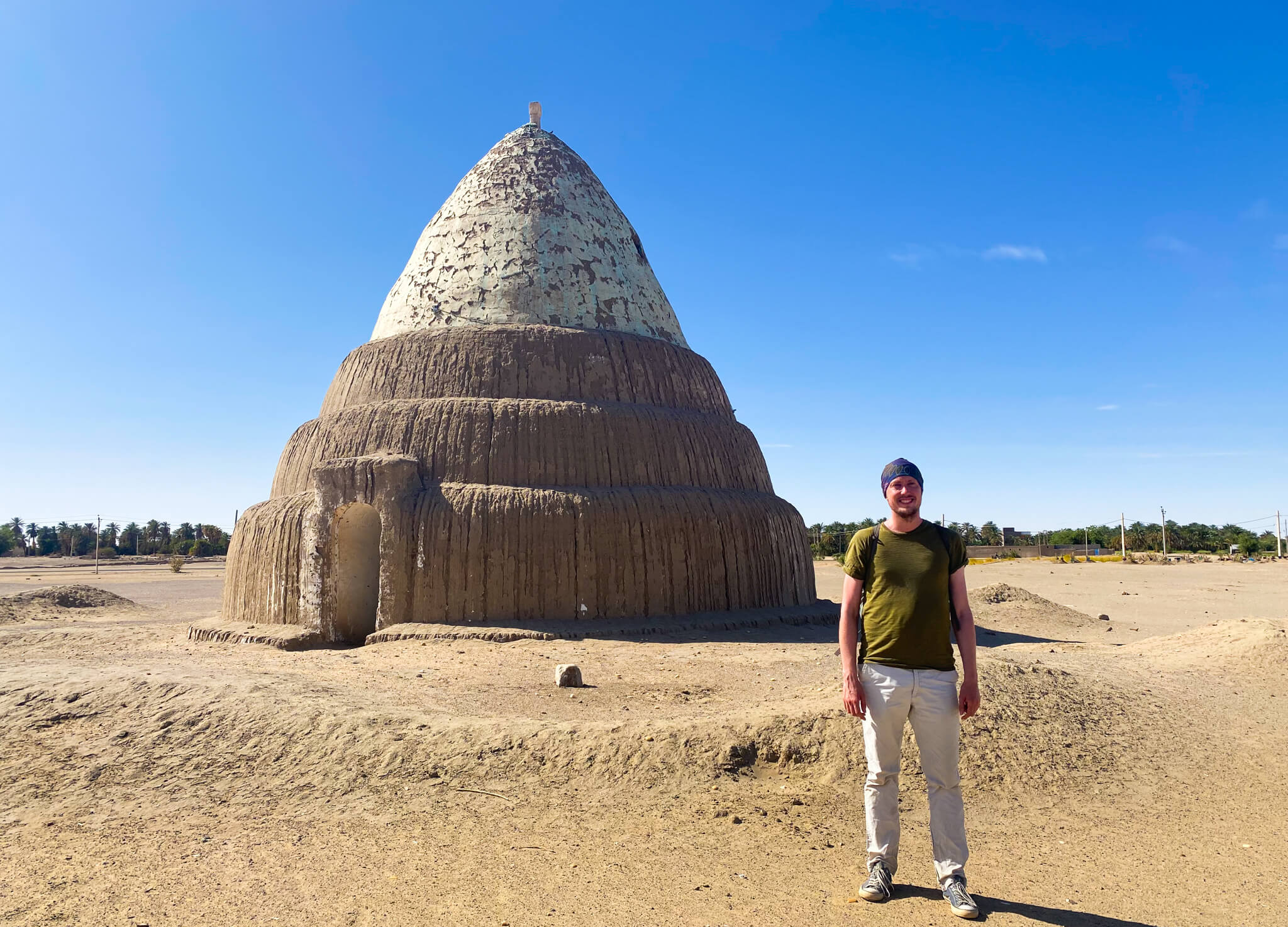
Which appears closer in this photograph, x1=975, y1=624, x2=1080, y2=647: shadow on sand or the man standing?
the man standing

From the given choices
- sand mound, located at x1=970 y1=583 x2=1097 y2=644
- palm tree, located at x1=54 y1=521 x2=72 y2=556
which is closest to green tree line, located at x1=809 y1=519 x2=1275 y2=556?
sand mound, located at x1=970 y1=583 x2=1097 y2=644

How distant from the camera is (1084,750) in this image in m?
6.72

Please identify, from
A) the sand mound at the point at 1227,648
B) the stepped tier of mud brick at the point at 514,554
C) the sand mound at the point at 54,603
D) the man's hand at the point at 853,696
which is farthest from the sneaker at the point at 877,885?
the sand mound at the point at 54,603

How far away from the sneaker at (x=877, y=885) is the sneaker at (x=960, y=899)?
29 centimetres

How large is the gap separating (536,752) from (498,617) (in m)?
7.36

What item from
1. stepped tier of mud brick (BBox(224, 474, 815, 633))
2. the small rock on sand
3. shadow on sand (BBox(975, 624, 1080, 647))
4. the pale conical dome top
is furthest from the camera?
the pale conical dome top

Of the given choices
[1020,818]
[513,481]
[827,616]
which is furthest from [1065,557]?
[1020,818]

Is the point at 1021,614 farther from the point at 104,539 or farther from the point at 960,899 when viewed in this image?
the point at 104,539

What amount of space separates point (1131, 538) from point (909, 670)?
8412 cm

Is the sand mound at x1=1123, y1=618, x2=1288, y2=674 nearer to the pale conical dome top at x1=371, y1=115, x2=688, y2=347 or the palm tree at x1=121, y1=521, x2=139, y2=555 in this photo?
the pale conical dome top at x1=371, y1=115, x2=688, y2=347

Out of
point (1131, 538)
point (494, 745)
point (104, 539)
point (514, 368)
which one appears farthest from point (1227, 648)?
point (104, 539)

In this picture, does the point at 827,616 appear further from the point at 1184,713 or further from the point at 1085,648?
the point at 1184,713

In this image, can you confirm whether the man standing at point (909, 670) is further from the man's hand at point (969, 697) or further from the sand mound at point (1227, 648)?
the sand mound at point (1227, 648)

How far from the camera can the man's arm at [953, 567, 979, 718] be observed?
4.18 m
